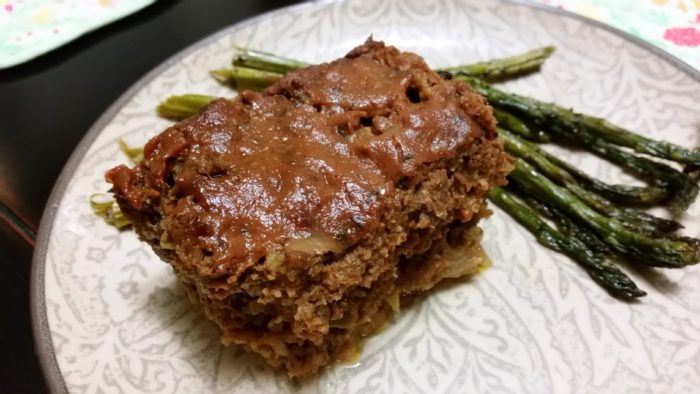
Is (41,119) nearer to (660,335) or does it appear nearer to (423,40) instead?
(423,40)

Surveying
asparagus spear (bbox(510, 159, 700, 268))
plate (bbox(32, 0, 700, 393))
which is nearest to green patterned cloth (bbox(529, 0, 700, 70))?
plate (bbox(32, 0, 700, 393))

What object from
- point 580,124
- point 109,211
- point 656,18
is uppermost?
point 656,18

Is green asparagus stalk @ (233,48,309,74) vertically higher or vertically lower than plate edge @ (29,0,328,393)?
higher

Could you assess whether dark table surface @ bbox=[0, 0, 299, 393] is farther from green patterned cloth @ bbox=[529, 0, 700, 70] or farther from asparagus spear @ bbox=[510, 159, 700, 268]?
asparagus spear @ bbox=[510, 159, 700, 268]

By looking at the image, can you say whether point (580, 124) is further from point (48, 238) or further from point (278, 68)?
point (48, 238)

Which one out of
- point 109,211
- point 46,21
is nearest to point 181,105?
point 109,211

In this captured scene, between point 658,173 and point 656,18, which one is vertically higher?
point 656,18
